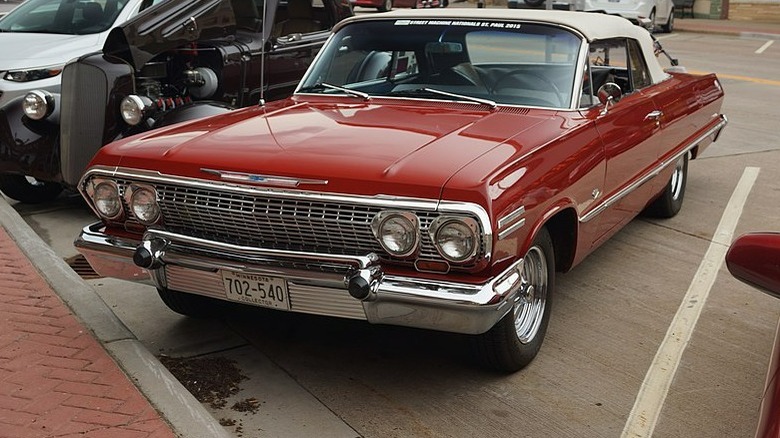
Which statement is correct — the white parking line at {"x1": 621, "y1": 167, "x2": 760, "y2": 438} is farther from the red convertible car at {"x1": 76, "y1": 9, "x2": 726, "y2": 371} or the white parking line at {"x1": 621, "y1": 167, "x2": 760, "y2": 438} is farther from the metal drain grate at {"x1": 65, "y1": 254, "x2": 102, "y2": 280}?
the metal drain grate at {"x1": 65, "y1": 254, "x2": 102, "y2": 280}

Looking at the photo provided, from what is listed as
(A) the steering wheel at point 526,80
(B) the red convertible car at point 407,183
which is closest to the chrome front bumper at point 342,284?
(B) the red convertible car at point 407,183

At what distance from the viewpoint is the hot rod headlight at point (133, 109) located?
7234mm

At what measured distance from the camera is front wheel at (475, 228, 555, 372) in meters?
4.45


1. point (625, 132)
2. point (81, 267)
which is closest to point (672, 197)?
point (625, 132)

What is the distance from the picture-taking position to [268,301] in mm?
4250

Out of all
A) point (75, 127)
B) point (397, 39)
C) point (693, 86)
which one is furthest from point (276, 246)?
point (693, 86)

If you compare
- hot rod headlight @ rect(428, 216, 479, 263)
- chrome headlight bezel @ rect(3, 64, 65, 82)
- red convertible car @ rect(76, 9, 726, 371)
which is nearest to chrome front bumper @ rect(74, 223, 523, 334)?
red convertible car @ rect(76, 9, 726, 371)

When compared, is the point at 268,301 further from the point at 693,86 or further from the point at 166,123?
the point at 693,86

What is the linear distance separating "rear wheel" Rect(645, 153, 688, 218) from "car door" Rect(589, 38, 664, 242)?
0.72 meters

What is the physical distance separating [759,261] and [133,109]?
18.0 ft

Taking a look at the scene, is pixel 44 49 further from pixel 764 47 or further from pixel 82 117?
pixel 764 47

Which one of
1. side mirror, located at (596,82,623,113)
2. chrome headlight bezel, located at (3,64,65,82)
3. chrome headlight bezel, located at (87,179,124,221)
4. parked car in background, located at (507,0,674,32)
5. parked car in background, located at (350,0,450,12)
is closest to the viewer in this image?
chrome headlight bezel, located at (87,179,124,221)

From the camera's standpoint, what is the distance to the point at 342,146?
443 cm

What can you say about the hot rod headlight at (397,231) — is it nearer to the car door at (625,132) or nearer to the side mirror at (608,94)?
the car door at (625,132)
